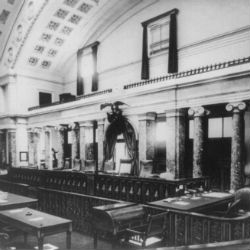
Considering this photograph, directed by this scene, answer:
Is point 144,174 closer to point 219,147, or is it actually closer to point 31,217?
point 219,147

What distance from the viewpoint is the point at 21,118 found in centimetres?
1881

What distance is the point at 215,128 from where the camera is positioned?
11.6m

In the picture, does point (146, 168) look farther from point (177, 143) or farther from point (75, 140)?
point (75, 140)

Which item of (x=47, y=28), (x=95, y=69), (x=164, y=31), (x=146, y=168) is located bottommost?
(x=146, y=168)

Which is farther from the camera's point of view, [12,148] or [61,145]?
[12,148]

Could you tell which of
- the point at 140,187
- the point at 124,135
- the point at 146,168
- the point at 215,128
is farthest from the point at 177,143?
the point at 140,187

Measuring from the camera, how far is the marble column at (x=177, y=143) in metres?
11.2

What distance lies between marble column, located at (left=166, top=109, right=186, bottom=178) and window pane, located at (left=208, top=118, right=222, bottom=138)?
43.2 inches

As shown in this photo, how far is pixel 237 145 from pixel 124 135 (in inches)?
206

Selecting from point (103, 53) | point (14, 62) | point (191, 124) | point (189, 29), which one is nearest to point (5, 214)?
point (191, 124)

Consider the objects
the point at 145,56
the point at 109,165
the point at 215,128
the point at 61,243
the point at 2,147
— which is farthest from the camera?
the point at 2,147

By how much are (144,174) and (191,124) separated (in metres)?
4.11

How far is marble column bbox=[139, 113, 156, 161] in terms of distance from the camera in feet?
40.4

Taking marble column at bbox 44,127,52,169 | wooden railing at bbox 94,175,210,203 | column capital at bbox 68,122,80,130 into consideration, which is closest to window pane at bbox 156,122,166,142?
column capital at bbox 68,122,80,130
